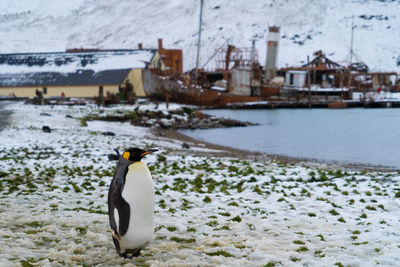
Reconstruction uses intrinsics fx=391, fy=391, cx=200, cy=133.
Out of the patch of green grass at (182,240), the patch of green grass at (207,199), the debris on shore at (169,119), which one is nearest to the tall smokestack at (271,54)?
the debris on shore at (169,119)

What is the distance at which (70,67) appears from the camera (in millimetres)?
64250

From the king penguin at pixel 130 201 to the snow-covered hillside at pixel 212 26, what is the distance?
116 meters

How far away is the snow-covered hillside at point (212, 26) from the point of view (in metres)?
128

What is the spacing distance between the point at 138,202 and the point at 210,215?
2883 mm

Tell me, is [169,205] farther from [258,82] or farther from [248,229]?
[258,82]

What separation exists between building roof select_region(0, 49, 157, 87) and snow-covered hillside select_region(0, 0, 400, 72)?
60.2 m

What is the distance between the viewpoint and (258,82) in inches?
2997

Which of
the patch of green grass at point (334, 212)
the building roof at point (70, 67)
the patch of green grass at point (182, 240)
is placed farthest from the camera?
the building roof at point (70, 67)

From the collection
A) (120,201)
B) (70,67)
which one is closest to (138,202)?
(120,201)

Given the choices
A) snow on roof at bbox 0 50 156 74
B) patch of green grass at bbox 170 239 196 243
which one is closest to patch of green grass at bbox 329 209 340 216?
patch of green grass at bbox 170 239 196 243

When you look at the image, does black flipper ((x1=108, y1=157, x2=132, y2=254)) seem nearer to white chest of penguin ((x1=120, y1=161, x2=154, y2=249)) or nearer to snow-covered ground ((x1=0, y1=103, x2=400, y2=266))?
white chest of penguin ((x1=120, y1=161, x2=154, y2=249))

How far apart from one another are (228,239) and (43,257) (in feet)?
9.65

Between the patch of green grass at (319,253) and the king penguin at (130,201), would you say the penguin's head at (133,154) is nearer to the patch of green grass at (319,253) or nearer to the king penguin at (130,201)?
the king penguin at (130,201)

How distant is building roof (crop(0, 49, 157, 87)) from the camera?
60.8 m
